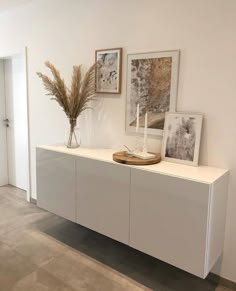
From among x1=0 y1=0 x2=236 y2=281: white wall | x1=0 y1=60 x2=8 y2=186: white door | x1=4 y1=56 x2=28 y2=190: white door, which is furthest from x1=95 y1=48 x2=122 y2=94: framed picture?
x1=0 y1=60 x2=8 y2=186: white door

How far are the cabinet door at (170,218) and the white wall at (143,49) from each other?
0.42m

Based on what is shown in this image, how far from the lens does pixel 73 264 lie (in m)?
2.49

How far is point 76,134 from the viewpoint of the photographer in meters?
3.08

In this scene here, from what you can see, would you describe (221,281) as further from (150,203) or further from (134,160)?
(134,160)

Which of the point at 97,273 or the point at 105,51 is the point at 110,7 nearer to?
the point at 105,51

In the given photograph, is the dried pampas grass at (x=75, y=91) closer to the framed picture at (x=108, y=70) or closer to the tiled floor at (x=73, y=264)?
the framed picture at (x=108, y=70)

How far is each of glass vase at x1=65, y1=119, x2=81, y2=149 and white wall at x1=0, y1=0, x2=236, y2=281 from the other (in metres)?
0.07

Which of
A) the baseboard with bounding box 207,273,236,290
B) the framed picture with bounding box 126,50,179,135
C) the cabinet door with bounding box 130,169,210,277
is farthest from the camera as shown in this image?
the framed picture with bounding box 126,50,179,135

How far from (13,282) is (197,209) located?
5.08 ft

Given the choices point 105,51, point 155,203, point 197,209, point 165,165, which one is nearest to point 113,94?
point 105,51

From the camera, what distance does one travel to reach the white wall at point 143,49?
210cm

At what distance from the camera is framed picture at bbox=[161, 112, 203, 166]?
2.23m

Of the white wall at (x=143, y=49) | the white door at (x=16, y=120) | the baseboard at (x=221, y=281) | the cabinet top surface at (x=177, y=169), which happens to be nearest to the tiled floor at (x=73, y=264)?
the baseboard at (x=221, y=281)

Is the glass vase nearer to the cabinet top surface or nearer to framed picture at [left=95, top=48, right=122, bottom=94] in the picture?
the cabinet top surface
